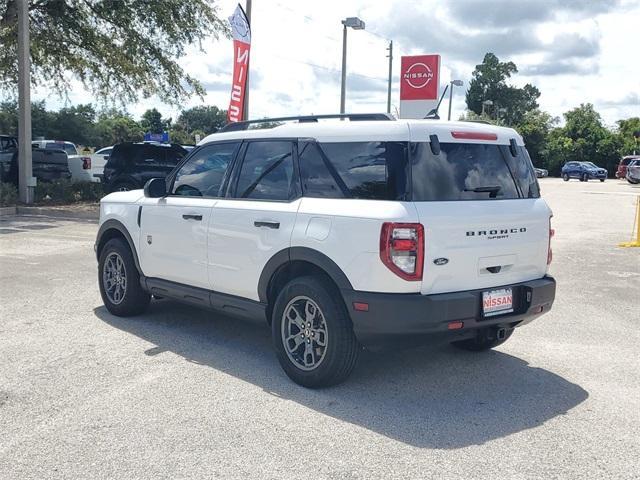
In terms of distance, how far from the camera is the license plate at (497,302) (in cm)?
458

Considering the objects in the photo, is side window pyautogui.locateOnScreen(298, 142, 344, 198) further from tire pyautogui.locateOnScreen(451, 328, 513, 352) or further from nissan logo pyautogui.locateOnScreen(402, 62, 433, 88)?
nissan logo pyautogui.locateOnScreen(402, 62, 433, 88)

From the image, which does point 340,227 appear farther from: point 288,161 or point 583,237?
point 583,237

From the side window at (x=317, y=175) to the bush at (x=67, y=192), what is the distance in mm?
15167

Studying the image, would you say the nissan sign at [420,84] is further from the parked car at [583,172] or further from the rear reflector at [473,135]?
the parked car at [583,172]

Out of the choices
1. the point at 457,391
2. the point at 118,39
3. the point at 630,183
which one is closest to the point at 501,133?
the point at 457,391

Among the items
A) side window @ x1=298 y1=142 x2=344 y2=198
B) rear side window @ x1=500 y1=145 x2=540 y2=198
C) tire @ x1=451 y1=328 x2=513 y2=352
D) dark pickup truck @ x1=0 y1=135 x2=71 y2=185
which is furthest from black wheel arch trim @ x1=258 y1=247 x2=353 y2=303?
dark pickup truck @ x1=0 y1=135 x2=71 y2=185

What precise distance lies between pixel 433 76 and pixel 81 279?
9.91 metres

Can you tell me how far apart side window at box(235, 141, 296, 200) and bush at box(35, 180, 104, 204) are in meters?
14.5

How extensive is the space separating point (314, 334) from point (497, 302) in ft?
4.31

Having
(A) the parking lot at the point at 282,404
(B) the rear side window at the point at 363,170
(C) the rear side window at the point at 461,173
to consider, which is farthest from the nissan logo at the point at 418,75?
(B) the rear side window at the point at 363,170

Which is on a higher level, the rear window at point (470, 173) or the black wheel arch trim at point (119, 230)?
the rear window at point (470, 173)

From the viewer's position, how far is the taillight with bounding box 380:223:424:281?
4.24m

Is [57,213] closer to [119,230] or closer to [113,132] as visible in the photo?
[119,230]

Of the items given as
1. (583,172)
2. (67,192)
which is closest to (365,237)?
(67,192)
